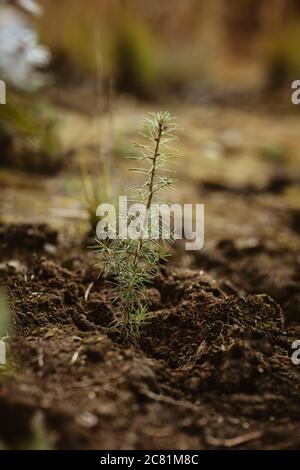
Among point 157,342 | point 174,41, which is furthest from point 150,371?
point 174,41

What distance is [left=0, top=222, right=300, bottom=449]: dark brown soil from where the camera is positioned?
4.00 feet

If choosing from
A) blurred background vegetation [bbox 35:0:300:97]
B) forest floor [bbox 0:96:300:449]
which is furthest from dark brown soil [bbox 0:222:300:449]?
blurred background vegetation [bbox 35:0:300:97]

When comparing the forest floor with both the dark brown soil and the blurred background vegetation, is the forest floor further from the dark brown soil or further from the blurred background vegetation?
the blurred background vegetation

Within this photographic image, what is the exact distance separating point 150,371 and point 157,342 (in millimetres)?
216

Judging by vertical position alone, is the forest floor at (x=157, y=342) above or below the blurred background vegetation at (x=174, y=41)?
below

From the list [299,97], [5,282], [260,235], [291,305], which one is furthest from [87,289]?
[299,97]

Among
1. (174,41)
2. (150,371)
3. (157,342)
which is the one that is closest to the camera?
(150,371)

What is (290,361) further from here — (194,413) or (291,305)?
(291,305)

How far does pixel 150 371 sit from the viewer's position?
1401 millimetres

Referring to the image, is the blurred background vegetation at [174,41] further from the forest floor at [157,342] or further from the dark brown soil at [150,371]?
the dark brown soil at [150,371]

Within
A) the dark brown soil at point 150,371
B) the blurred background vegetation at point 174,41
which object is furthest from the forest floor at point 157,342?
the blurred background vegetation at point 174,41

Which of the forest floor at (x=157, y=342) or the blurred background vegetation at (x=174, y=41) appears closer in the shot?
the forest floor at (x=157, y=342)

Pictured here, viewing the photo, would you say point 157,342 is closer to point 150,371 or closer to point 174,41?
point 150,371

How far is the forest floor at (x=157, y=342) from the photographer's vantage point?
1.24 metres
